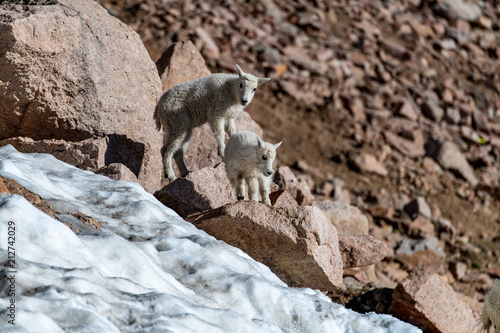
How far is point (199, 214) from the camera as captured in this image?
703cm

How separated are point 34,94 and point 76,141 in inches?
32.2

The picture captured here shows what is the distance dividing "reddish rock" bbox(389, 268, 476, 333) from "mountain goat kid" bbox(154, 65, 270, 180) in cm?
312

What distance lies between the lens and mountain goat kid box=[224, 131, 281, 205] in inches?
296

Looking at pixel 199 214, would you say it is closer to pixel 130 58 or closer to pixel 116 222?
pixel 116 222

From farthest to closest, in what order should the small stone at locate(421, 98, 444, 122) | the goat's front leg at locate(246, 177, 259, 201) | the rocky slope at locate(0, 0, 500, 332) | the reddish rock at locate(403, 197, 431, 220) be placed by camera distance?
the small stone at locate(421, 98, 444, 122) < the reddish rock at locate(403, 197, 431, 220) < the goat's front leg at locate(246, 177, 259, 201) < the rocky slope at locate(0, 0, 500, 332)

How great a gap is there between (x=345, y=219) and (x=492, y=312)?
3.49 metres

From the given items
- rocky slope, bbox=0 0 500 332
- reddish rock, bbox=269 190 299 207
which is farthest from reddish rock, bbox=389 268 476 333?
reddish rock, bbox=269 190 299 207

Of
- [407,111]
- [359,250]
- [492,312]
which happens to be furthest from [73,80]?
[407,111]

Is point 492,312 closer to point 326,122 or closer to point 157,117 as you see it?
point 157,117

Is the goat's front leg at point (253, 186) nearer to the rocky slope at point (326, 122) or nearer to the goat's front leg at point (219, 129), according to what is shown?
the rocky slope at point (326, 122)

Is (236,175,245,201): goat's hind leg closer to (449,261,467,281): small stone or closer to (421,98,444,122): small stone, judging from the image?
(449,261,467,281): small stone

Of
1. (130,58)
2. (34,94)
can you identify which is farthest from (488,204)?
(34,94)

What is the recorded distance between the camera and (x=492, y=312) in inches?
269

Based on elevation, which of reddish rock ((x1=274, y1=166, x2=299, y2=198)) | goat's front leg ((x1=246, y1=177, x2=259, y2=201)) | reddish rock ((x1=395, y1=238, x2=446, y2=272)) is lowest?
reddish rock ((x1=395, y1=238, x2=446, y2=272))
